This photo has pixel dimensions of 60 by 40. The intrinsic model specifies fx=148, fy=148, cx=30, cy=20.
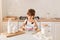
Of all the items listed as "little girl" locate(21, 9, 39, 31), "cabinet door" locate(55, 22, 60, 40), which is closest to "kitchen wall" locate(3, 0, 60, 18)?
"cabinet door" locate(55, 22, 60, 40)

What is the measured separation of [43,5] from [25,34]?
197 cm

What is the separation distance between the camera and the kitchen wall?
4.38 m

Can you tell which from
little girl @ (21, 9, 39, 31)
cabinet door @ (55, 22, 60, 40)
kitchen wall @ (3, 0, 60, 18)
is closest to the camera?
little girl @ (21, 9, 39, 31)

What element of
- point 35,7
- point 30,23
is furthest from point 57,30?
point 30,23

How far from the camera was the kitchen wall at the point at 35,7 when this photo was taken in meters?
4.38

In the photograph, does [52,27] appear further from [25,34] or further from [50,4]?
[25,34]

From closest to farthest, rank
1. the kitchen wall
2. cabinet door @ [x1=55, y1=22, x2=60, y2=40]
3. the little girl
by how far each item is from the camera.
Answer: the little girl, cabinet door @ [x1=55, y1=22, x2=60, y2=40], the kitchen wall

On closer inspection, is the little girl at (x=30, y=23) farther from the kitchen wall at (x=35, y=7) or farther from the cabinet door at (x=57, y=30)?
the kitchen wall at (x=35, y=7)

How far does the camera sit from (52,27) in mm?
3881

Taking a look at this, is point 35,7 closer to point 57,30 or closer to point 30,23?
point 57,30

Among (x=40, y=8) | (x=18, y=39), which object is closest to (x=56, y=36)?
(x=40, y=8)

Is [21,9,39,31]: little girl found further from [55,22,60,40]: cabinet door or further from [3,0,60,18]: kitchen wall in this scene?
[3,0,60,18]: kitchen wall

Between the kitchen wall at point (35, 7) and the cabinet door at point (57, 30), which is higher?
the kitchen wall at point (35, 7)

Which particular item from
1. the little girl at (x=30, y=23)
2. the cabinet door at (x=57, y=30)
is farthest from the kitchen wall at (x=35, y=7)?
the little girl at (x=30, y=23)
